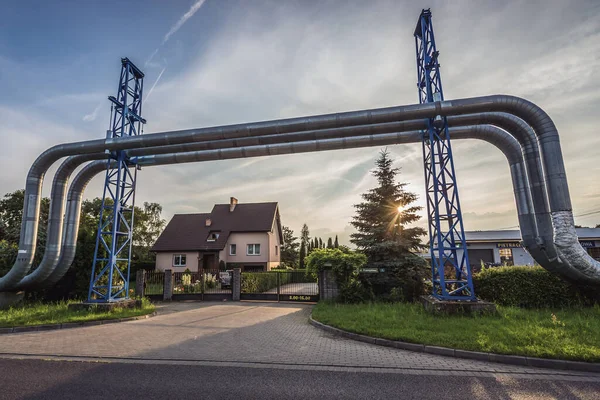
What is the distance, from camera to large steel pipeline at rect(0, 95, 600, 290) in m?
9.28

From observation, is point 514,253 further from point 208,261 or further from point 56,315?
point 56,315

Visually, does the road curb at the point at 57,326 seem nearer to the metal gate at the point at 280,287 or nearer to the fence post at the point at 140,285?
the fence post at the point at 140,285

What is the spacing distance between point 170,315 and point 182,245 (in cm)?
1938

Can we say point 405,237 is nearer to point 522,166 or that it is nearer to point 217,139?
point 522,166

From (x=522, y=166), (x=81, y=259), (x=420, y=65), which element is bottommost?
(x=81, y=259)

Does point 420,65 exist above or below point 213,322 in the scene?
above

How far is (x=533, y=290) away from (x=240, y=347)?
399 inches

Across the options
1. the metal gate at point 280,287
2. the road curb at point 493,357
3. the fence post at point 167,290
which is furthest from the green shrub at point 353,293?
the fence post at point 167,290

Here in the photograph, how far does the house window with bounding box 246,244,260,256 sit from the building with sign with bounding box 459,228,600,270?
65.3ft

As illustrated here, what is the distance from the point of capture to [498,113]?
34.3 ft

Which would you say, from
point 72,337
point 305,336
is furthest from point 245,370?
point 72,337

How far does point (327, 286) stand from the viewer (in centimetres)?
1386

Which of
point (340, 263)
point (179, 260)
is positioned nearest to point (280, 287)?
point (340, 263)

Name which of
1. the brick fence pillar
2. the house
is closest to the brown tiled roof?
the house
